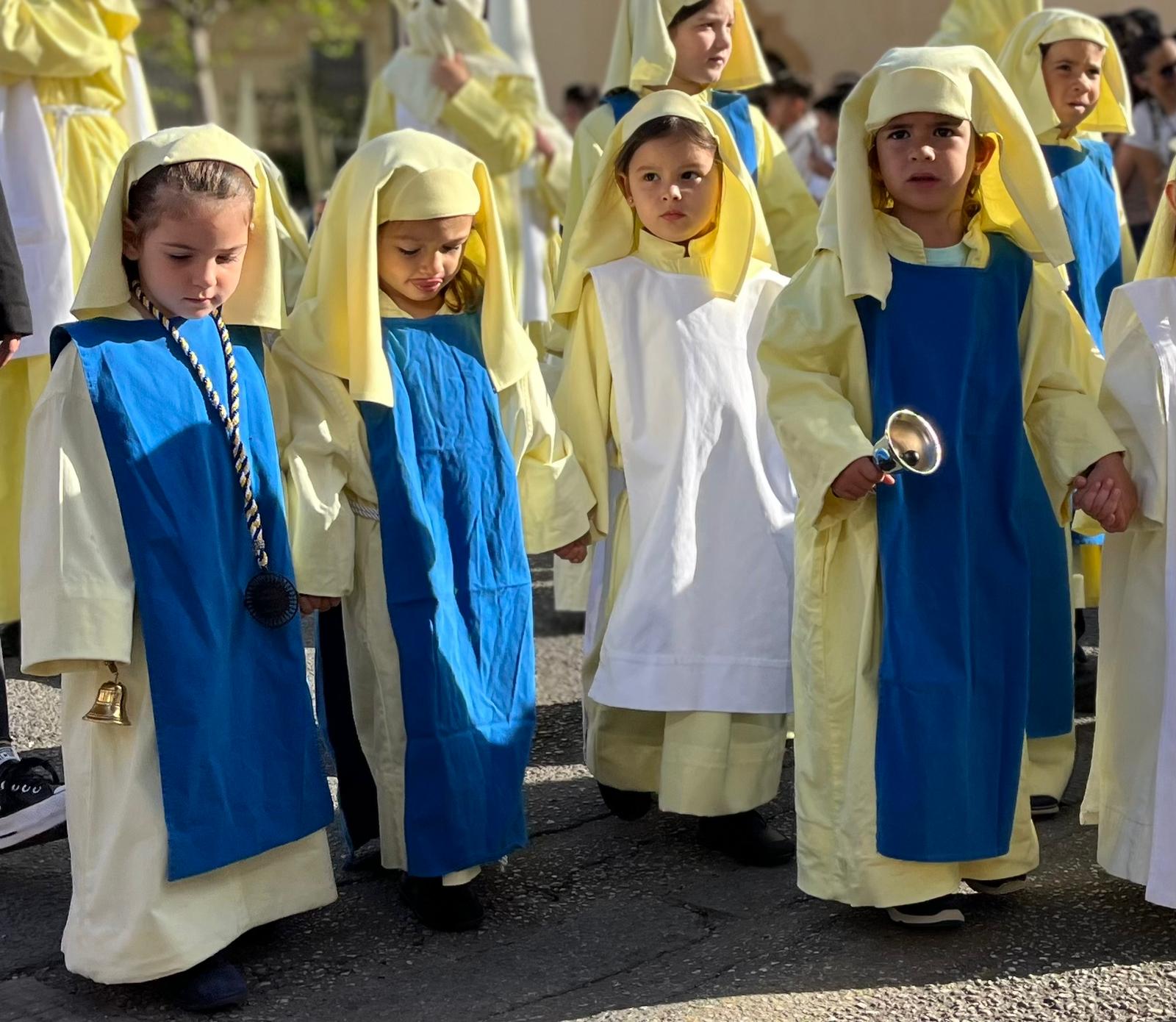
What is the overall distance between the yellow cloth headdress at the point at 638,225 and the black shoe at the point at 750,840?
1315 mm

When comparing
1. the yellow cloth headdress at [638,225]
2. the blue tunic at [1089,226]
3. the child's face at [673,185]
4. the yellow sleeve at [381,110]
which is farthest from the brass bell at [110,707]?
the yellow sleeve at [381,110]

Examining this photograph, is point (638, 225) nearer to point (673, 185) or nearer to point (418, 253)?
point (673, 185)

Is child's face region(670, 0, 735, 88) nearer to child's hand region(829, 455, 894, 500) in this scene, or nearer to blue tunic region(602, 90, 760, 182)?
blue tunic region(602, 90, 760, 182)

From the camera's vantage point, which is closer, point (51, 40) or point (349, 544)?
point (349, 544)

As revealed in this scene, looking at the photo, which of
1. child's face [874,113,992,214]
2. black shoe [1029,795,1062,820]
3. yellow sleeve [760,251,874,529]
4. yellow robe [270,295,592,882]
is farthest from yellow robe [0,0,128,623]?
black shoe [1029,795,1062,820]

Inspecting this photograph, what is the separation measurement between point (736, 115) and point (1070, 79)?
1082 mm

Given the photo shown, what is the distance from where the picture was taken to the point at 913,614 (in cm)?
383

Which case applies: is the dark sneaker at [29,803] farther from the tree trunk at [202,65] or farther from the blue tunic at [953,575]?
the tree trunk at [202,65]

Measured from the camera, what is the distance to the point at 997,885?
402 centimetres

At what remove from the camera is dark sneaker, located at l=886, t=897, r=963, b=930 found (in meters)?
3.91

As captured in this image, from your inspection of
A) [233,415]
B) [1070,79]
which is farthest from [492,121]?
[233,415]

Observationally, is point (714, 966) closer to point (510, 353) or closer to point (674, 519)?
point (674, 519)

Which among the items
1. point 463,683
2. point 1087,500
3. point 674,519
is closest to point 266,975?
point 463,683

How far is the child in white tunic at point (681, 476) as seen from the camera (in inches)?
175
